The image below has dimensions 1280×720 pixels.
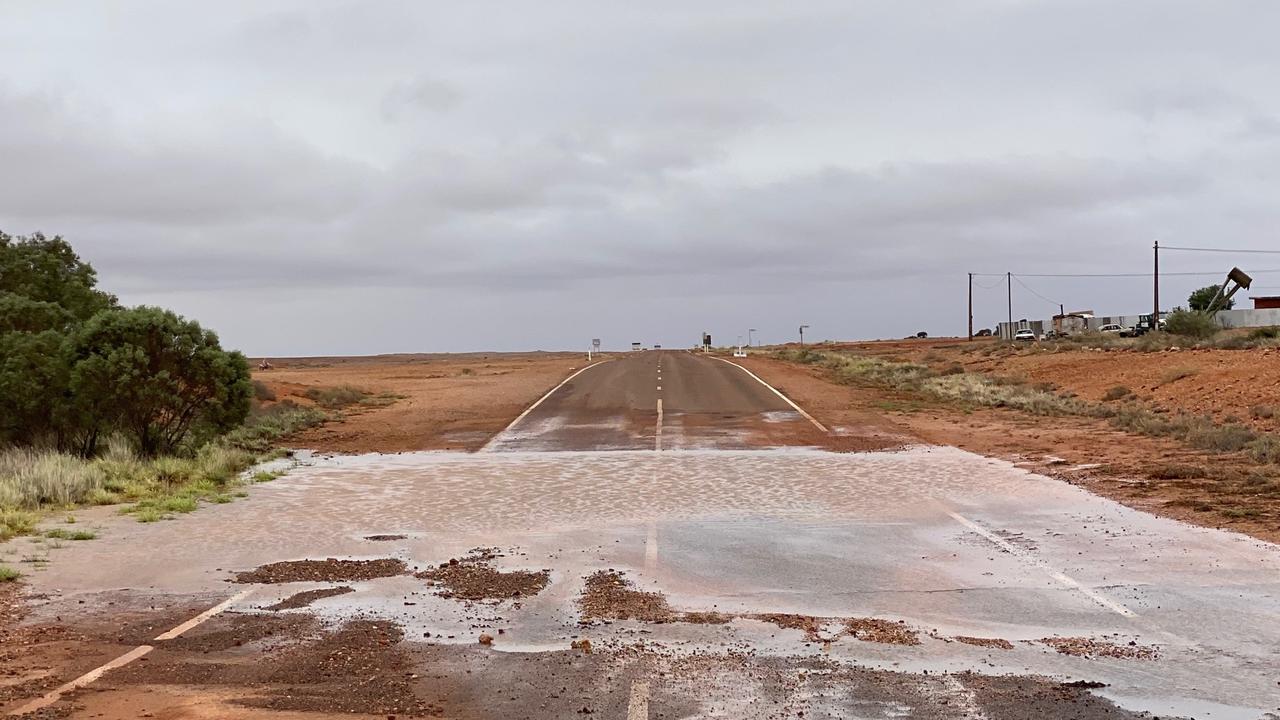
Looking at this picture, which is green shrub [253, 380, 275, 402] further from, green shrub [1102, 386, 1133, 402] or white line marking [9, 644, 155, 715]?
white line marking [9, 644, 155, 715]

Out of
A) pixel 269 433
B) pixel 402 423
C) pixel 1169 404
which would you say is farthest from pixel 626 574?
pixel 1169 404

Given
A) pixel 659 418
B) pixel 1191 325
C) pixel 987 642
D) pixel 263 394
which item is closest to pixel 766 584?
pixel 987 642

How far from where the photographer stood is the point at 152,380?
1991 centimetres

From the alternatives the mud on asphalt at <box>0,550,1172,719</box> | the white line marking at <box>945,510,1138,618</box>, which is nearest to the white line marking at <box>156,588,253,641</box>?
the mud on asphalt at <box>0,550,1172,719</box>

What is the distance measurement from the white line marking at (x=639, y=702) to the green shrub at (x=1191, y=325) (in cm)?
6505

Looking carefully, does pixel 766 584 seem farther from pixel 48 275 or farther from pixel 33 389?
pixel 48 275

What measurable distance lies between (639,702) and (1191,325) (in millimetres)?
67765

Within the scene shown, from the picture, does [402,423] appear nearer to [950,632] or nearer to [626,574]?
[626,574]

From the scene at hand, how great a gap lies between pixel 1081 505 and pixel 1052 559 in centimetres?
411

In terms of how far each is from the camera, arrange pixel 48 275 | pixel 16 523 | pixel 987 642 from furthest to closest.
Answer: pixel 48 275 < pixel 16 523 < pixel 987 642

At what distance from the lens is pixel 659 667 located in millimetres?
7371

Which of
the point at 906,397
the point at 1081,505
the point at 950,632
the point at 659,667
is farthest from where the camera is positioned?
the point at 906,397

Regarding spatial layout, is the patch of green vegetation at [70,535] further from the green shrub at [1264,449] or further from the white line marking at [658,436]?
the green shrub at [1264,449]

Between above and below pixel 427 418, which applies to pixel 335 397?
above
